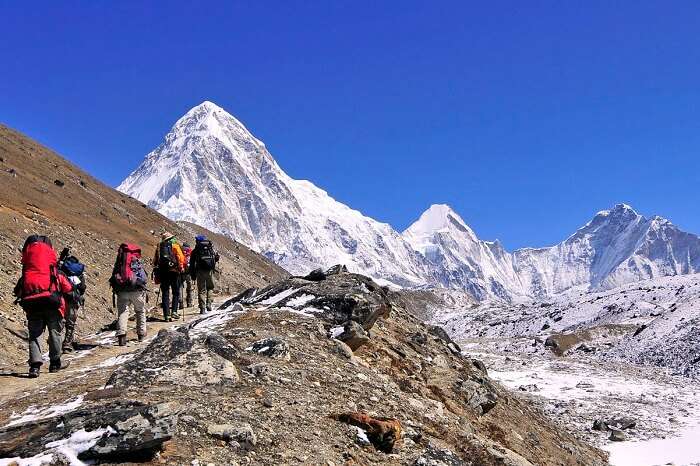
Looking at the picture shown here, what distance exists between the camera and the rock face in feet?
22.9

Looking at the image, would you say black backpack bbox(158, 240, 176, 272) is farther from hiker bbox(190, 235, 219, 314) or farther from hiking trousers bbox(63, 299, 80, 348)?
hiking trousers bbox(63, 299, 80, 348)

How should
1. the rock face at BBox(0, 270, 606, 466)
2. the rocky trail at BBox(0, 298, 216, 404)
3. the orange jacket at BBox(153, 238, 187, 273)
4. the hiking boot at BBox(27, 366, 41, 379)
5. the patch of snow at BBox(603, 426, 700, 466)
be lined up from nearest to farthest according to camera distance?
the rock face at BBox(0, 270, 606, 466) → the rocky trail at BBox(0, 298, 216, 404) → the hiking boot at BBox(27, 366, 41, 379) → the patch of snow at BBox(603, 426, 700, 466) → the orange jacket at BBox(153, 238, 187, 273)

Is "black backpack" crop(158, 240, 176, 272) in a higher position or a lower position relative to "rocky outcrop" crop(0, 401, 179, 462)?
higher

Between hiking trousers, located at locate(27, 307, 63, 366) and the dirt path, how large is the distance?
393 millimetres

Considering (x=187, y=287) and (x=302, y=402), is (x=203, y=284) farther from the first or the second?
(x=302, y=402)

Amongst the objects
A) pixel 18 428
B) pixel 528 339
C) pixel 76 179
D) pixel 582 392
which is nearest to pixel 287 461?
pixel 18 428

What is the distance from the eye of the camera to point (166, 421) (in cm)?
684

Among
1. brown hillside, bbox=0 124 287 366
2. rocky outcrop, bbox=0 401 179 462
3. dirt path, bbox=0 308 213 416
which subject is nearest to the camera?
rocky outcrop, bbox=0 401 179 462

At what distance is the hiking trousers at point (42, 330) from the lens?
490 inches

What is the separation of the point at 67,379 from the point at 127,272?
4.90 metres

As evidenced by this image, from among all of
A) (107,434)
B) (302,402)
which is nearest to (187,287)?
(302,402)

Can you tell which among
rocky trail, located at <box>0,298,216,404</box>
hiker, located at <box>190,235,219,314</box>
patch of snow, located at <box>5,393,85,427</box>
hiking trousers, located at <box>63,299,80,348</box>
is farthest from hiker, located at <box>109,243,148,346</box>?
patch of snow, located at <box>5,393,85,427</box>

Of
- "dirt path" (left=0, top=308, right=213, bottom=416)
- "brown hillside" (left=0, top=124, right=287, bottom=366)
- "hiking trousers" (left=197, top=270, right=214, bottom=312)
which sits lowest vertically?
"dirt path" (left=0, top=308, right=213, bottom=416)

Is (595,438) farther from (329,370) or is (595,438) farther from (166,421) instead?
(166,421)
